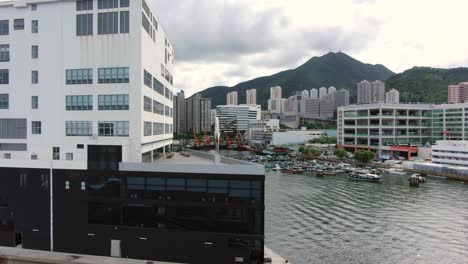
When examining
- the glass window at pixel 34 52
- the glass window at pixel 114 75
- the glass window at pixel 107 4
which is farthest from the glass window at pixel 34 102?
the glass window at pixel 107 4

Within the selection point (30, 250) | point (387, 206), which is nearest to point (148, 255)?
point (30, 250)

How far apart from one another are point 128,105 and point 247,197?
10.9 m

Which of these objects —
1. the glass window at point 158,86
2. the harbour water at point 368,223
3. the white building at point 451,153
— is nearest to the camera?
the harbour water at point 368,223

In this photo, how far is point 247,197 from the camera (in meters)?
20.7

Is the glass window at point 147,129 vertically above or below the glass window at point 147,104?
below

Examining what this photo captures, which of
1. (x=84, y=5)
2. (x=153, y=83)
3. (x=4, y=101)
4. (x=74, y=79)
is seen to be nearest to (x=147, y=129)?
A: (x=153, y=83)

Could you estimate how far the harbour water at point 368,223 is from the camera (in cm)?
2814

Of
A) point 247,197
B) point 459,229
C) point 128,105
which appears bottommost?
point 459,229

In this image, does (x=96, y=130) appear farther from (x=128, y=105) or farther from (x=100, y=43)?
(x=100, y=43)

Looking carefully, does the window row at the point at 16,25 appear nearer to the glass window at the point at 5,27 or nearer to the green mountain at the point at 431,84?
the glass window at the point at 5,27

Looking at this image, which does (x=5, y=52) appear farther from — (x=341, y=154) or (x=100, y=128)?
(x=341, y=154)

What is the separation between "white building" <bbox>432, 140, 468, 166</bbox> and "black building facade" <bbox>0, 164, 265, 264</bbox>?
67868 millimetres

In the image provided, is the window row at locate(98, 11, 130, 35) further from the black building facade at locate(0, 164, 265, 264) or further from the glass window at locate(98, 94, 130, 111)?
the black building facade at locate(0, 164, 265, 264)

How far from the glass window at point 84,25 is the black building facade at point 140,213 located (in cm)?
1023
